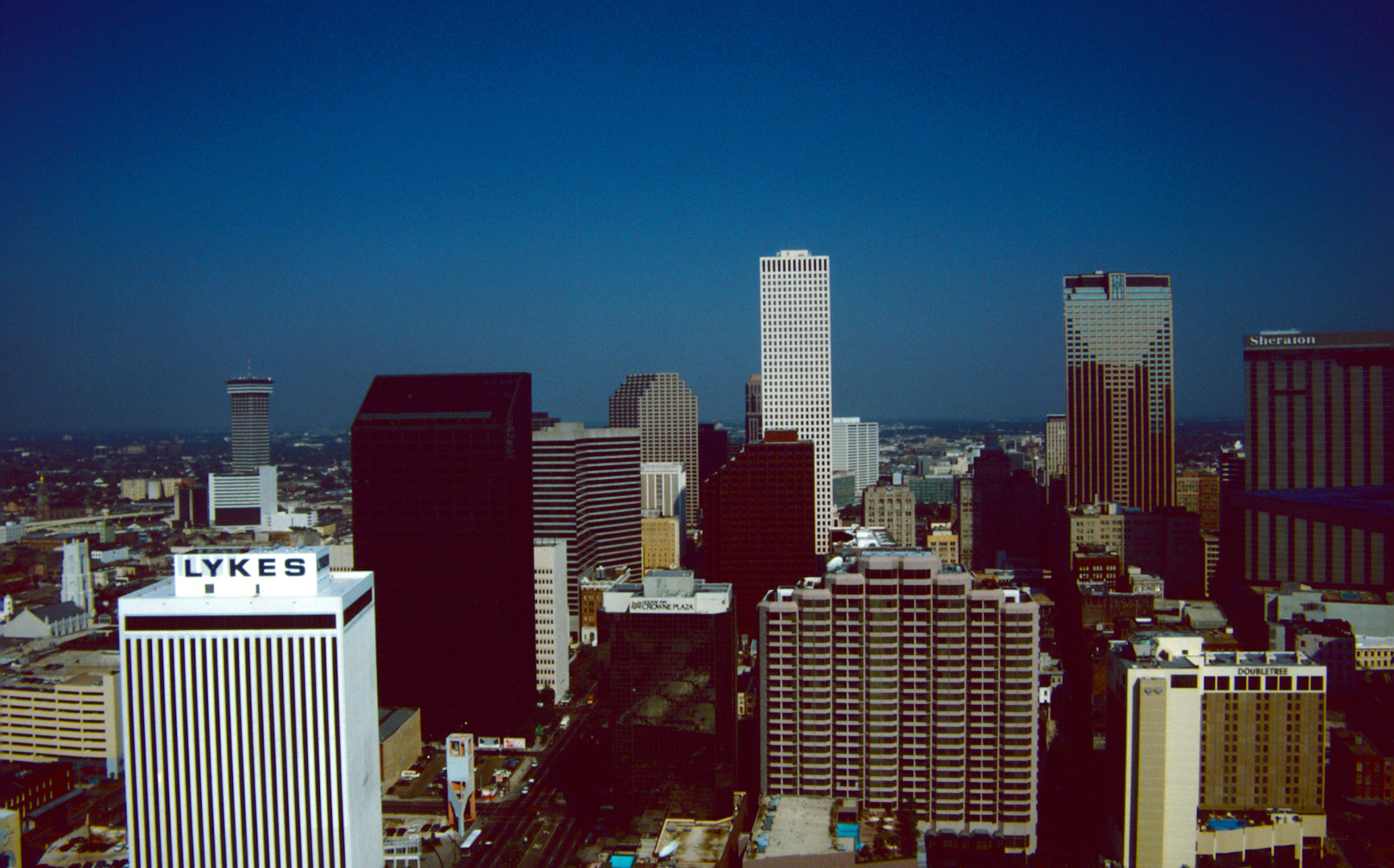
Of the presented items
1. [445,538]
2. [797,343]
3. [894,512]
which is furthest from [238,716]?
[894,512]

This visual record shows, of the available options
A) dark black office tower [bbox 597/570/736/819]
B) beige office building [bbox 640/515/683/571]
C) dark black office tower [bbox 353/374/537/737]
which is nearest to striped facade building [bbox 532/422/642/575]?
beige office building [bbox 640/515/683/571]

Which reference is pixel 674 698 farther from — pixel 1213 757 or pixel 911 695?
pixel 1213 757

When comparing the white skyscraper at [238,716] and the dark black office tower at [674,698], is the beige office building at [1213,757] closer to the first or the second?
the dark black office tower at [674,698]

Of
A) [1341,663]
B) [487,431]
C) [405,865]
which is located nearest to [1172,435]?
[1341,663]

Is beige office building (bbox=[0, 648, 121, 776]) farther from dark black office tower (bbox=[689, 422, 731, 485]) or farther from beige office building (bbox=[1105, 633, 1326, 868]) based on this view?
dark black office tower (bbox=[689, 422, 731, 485])

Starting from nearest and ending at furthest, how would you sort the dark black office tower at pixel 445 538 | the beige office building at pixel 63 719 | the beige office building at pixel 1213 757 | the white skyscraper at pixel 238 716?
1. the white skyscraper at pixel 238 716
2. the beige office building at pixel 1213 757
3. the beige office building at pixel 63 719
4. the dark black office tower at pixel 445 538

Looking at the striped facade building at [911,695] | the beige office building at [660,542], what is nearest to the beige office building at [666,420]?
the beige office building at [660,542]
